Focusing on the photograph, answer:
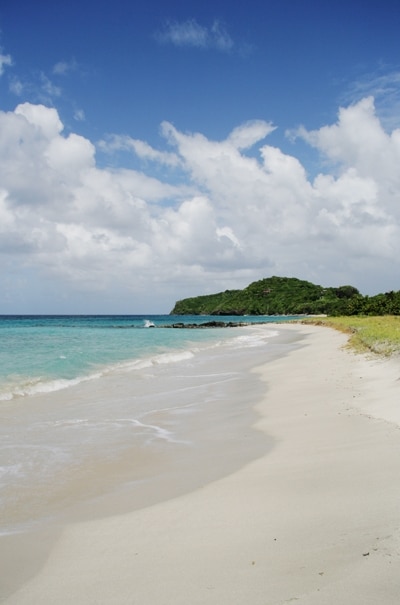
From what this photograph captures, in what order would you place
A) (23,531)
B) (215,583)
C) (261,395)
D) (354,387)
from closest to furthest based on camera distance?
(215,583) < (23,531) < (354,387) < (261,395)

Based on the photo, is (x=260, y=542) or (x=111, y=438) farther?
(x=111, y=438)

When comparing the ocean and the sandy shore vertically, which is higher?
the sandy shore

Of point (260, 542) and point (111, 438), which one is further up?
point (260, 542)

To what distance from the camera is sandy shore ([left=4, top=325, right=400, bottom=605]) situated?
3.46 meters

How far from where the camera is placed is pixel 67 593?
150 inches

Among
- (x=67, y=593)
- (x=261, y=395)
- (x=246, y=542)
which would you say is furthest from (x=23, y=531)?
(x=261, y=395)

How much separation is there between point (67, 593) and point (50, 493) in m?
2.96

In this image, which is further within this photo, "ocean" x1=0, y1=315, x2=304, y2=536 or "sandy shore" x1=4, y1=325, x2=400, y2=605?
"ocean" x1=0, y1=315, x2=304, y2=536

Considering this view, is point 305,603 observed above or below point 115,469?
above

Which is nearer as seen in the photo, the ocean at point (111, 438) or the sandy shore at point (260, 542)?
the sandy shore at point (260, 542)

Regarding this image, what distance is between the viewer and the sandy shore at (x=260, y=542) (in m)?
3.46

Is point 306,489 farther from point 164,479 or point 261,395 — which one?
point 261,395

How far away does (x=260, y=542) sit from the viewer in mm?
4277

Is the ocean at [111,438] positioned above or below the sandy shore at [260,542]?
below
